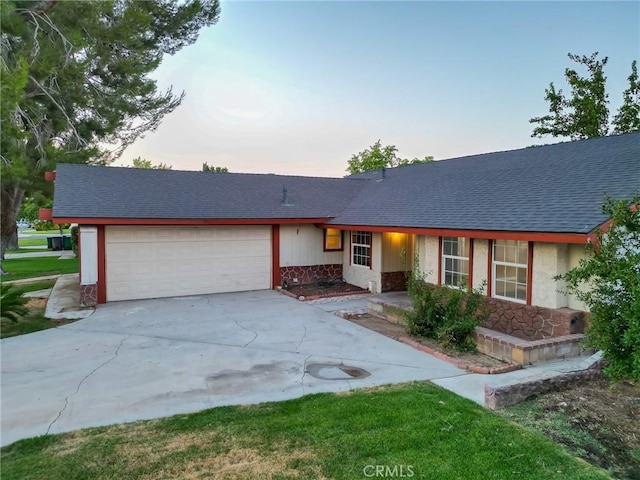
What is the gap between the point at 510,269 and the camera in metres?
8.45

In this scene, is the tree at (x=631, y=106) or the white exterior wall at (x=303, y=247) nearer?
the white exterior wall at (x=303, y=247)

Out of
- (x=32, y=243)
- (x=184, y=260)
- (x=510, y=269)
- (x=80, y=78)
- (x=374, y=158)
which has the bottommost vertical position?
(x=32, y=243)

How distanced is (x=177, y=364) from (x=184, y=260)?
641 cm

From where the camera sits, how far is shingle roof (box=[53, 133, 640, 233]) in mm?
8086

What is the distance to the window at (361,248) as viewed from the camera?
1320 centimetres

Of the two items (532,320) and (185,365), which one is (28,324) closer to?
(185,365)

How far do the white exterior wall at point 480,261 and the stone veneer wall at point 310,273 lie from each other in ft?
20.1

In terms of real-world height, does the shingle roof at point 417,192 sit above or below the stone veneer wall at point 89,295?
above

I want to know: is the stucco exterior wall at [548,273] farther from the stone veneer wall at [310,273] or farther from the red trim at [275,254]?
the red trim at [275,254]

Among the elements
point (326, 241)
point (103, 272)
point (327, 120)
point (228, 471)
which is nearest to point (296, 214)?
point (326, 241)

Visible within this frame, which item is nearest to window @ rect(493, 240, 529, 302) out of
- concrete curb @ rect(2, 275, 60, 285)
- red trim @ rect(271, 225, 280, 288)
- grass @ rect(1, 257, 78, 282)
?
red trim @ rect(271, 225, 280, 288)

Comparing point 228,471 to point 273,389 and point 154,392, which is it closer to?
point 273,389

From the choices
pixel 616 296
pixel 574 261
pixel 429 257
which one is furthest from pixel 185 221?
pixel 616 296

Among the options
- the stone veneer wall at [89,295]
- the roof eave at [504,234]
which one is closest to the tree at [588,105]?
A: the roof eave at [504,234]
